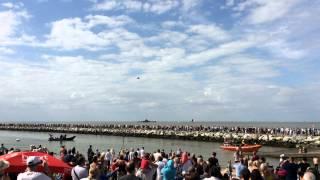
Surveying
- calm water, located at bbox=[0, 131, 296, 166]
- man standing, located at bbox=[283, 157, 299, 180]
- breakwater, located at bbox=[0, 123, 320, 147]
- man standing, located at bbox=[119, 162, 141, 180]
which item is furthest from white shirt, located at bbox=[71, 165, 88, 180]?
breakwater, located at bbox=[0, 123, 320, 147]

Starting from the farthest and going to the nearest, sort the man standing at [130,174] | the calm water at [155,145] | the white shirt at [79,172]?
the calm water at [155,145], the white shirt at [79,172], the man standing at [130,174]

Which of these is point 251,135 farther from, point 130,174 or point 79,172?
point 130,174

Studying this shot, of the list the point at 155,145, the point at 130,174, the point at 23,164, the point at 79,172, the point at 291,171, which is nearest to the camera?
the point at 130,174

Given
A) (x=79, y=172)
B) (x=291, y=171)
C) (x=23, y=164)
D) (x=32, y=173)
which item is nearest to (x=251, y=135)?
(x=291, y=171)

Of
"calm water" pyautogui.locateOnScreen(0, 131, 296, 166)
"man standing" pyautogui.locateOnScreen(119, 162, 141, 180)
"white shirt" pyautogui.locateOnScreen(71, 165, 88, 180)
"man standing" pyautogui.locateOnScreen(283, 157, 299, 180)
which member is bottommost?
"calm water" pyautogui.locateOnScreen(0, 131, 296, 166)

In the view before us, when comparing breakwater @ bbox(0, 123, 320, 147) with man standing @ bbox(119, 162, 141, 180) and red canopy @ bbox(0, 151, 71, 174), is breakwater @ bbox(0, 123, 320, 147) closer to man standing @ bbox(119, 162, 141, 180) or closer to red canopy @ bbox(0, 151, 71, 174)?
red canopy @ bbox(0, 151, 71, 174)

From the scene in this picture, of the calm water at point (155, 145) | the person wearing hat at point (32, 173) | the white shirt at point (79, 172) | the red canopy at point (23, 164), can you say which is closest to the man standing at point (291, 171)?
the red canopy at point (23, 164)

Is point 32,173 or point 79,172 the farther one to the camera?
point 79,172

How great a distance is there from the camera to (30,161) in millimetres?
7336

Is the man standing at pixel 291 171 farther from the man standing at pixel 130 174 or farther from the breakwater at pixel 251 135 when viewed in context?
the breakwater at pixel 251 135

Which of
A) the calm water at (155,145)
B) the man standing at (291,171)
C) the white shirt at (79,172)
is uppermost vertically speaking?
the white shirt at (79,172)

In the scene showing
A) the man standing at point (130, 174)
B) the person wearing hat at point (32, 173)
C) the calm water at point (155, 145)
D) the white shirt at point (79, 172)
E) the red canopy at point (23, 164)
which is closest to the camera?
the person wearing hat at point (32, 173)

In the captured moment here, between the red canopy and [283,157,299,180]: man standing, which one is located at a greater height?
the red canopy

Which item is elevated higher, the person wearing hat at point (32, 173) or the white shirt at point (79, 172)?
the person wearing hat at point (32, 173)
